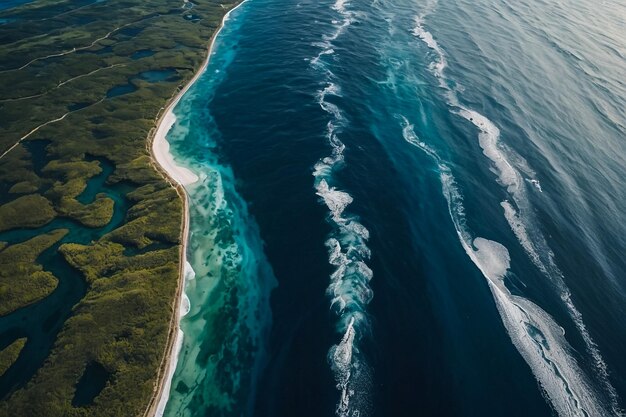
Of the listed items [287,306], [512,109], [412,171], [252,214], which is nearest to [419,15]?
[512,109]

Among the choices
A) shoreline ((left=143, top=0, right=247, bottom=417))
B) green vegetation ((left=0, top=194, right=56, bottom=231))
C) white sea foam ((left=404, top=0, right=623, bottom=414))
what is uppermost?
white sea foam ((left=404, top=0, right=623, bottom=414))

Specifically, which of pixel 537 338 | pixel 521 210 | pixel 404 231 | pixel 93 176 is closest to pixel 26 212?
pixel 93 176

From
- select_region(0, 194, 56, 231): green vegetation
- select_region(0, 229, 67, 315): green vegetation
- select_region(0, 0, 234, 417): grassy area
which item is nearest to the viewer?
select_region(0, 0, 234, 417): grassy area

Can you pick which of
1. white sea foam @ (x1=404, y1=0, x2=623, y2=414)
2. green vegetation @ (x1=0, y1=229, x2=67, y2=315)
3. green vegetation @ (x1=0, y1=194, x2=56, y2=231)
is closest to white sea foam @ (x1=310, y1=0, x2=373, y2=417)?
white sea foam @ (x1=404, y1=0, x2=623, y2=414)

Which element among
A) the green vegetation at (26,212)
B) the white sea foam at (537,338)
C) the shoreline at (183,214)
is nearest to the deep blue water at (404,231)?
the white sea foam at (537,338)

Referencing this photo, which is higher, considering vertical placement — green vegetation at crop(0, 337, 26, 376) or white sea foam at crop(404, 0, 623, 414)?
white sea foam at crop(404, 0, 623, 414)

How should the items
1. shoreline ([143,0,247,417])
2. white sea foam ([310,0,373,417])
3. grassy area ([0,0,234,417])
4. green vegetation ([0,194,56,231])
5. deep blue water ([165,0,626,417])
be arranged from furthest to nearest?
green vegetation ([0,194,56,231]), deep blue water ([165,0,626,417]), grassy area ([0,0,234,417]), white sea foam ([310,0,373,417]), shoreline ([143,0,247,417])

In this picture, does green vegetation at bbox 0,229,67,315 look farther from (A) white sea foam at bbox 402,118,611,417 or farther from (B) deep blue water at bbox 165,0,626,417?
(A) white sea foam at bbox 402,118,611,417

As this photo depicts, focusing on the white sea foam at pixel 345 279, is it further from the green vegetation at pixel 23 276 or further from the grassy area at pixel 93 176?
the green vegetation at pixel 23 276
